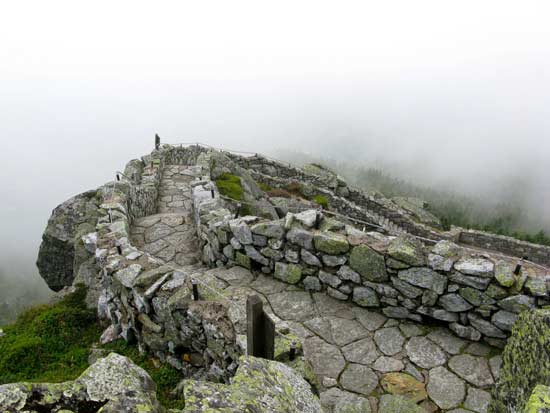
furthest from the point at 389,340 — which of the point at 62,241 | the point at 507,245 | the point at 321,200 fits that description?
the point at 507,245

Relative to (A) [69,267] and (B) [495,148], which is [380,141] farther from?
(A) [69,267]

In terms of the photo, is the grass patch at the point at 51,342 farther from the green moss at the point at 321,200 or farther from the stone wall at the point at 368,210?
the stone wall at the point at 368,210

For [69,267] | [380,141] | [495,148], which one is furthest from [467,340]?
[380,141]

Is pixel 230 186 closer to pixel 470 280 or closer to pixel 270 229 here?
pixel 270 229

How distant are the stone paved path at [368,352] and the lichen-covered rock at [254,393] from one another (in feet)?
5.48

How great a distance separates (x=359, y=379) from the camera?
636 centimetres

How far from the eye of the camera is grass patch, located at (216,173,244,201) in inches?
675

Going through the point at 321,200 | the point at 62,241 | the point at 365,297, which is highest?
the point at 365,297

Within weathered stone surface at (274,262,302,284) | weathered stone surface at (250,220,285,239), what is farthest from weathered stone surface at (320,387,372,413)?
weathered stone surface at (250,220,285,239)

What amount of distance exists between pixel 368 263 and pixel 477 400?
2753 mm

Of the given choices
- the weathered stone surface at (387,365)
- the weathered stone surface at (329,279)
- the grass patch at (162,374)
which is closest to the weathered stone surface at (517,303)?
the weathered stone surface at (387,365)

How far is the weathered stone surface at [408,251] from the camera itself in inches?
277

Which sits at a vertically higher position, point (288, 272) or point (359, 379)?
point (288, 272)

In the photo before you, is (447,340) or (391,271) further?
(391,271)
